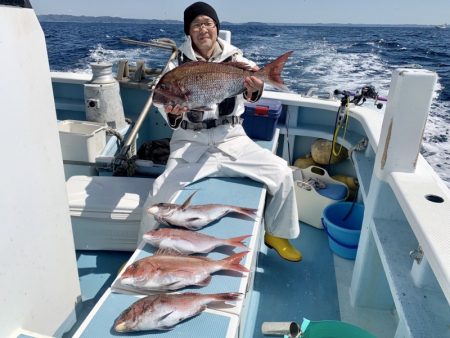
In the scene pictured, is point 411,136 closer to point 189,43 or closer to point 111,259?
point 189,43

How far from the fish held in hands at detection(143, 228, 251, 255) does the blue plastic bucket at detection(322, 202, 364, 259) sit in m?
1.42

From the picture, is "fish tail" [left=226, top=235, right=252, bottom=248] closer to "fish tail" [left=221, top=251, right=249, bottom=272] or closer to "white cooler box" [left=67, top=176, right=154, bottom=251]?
"fish tail" [left=221, top=251, right=249, bottom=272]

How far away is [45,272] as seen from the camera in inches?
62.0

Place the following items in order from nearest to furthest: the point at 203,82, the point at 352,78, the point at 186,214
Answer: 1. the point at 186,214
2. the point at 203,82
3. the point at 352,78

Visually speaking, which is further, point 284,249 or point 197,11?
point 284,249

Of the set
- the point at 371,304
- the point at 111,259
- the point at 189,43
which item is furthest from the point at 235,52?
the point at 371,304

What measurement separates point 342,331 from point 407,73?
1.33 metres

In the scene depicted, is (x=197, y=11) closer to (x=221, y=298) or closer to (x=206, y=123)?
(x=206, y=123)

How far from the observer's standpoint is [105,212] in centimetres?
271

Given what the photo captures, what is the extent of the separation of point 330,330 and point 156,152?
7.67 feet

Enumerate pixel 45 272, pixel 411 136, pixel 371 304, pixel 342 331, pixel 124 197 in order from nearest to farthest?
1. pixel 45 272
2. pixel 342 331
3. pixel 411 136
4. pixel 371 304
5. pixel 124 197

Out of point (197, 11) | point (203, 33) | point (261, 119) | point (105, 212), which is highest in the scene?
point (197, 11)

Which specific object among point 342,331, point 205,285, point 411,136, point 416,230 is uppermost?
point 411,136

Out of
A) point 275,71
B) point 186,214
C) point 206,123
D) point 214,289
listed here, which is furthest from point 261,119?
point 214,289
